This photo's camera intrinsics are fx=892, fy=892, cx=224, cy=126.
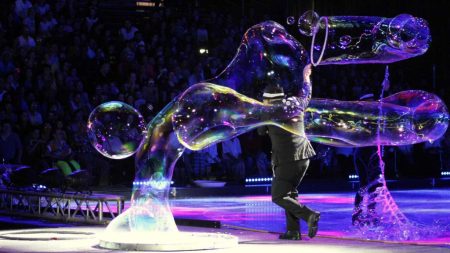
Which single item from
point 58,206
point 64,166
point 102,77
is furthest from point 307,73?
point 102,77

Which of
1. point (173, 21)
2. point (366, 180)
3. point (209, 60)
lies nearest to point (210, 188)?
point (209, 60)

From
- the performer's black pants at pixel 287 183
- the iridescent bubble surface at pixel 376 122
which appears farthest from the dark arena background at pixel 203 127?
the performer's black pants at pixel 287 183

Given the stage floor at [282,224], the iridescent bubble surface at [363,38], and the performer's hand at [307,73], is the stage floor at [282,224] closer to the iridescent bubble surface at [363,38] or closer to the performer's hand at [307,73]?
the performer's hand at [307,73]

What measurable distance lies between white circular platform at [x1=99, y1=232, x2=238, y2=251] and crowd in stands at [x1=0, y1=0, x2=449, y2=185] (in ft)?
24.0

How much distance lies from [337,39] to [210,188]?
365 inches

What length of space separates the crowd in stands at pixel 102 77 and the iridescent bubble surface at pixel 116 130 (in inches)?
257

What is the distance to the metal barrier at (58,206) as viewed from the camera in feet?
39.4

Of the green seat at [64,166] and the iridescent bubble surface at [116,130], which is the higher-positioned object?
the iridescent bubble surface at [116,130]

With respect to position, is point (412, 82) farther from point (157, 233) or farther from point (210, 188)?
point (157, 233)

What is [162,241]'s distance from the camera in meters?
8.97

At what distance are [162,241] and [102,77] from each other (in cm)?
1175

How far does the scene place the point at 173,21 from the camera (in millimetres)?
23078

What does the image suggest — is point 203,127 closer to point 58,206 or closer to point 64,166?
point 58,206

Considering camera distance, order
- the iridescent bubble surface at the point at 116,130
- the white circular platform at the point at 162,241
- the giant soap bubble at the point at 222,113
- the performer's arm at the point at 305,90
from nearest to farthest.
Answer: the white circular platform at the point at 162,241 → the giant soap bubble at the point at 222,113 → the performer's arm at the point at 305,90 → the iridescent bubble surface at the point at 116,130
